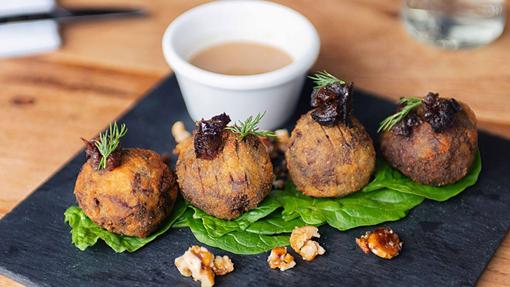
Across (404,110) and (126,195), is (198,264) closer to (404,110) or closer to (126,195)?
(126,195)

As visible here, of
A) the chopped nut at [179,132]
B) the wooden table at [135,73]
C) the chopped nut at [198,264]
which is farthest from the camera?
the wooden table at [135,73]

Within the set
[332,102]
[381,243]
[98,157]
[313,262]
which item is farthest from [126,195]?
[381,243]

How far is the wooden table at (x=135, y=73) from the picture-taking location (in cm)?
321

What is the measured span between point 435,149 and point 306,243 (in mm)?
575

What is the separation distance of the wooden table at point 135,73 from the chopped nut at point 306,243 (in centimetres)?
111

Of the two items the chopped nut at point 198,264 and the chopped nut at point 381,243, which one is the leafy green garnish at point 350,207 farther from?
the chopped nut at point 198,264

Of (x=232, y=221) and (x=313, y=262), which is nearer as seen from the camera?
(x=313, y=262)

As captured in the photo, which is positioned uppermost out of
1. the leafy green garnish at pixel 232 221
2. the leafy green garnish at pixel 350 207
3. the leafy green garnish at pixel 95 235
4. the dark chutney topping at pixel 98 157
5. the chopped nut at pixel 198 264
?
the dark chutney topping at pixel 98 157

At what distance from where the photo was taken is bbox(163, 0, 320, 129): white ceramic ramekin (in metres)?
2.89

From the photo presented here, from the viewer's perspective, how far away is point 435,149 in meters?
2.63

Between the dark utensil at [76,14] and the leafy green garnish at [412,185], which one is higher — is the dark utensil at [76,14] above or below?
below

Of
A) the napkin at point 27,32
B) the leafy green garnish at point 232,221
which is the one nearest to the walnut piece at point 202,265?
the leafy green garnish at point 232,221

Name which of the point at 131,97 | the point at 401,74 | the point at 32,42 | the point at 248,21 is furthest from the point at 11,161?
the point at 401,74

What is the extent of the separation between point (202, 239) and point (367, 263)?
0.57 metres
